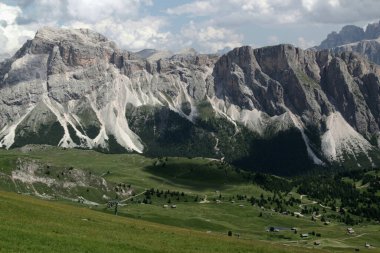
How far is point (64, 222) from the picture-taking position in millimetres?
85812

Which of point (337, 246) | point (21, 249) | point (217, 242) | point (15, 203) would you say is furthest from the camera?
point (337, 246)

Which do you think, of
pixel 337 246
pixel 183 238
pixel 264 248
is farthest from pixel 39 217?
pixel 337 246

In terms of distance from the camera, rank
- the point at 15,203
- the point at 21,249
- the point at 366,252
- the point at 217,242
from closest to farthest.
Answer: the point at 21,249 → the point at 217,242 → the point at 15,203 → the point at 366,252

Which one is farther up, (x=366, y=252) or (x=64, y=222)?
(x=64, y=222)

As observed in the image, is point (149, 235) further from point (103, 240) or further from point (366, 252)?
point (366, 252)

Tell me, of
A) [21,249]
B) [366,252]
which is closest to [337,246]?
[366,252]

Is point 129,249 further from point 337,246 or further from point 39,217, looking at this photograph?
point 337,246

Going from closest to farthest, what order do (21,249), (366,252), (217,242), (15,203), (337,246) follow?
(21,249) < (217,242) < (15,203) < (366,252) < (337,246)

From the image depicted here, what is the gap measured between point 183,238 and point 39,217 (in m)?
23.4

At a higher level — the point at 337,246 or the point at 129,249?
the point at 129,249

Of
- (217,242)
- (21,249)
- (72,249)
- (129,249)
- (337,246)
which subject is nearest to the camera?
(21,249)

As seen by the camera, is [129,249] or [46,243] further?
[129,249]

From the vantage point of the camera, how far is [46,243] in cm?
5928

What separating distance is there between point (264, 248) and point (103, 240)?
94.0ft
